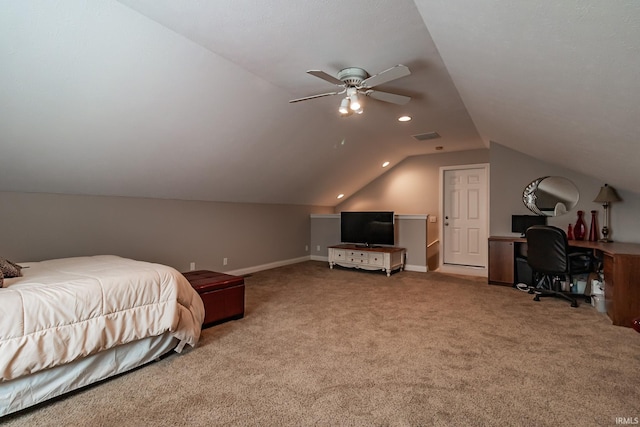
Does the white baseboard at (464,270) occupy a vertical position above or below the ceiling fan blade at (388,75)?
below

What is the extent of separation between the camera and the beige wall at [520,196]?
438cm

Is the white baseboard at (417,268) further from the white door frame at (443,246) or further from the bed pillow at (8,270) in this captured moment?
the bed pillow at (8,270)

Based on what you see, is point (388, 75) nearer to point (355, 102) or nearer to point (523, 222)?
point (355, 102)

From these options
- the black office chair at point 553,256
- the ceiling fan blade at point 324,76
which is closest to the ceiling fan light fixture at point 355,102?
the ceiling fan blade at point 324,76

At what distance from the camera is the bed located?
5.77 ft

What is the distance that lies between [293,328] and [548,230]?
3.38 m

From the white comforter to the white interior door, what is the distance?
536cm

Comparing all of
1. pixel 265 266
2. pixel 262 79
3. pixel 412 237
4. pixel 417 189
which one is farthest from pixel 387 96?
pixel 417 189

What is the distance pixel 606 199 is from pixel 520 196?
109 centimetres

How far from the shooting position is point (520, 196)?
5234 mm

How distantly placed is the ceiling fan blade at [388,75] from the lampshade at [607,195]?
373 cm

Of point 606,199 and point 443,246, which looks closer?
point 606,199

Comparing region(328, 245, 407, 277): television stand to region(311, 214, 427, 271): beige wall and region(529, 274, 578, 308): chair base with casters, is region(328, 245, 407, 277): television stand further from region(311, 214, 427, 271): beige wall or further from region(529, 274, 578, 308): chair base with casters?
region(529, 274, 578, 308): chair base with casters

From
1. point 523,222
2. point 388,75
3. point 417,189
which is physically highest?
point 388,75
